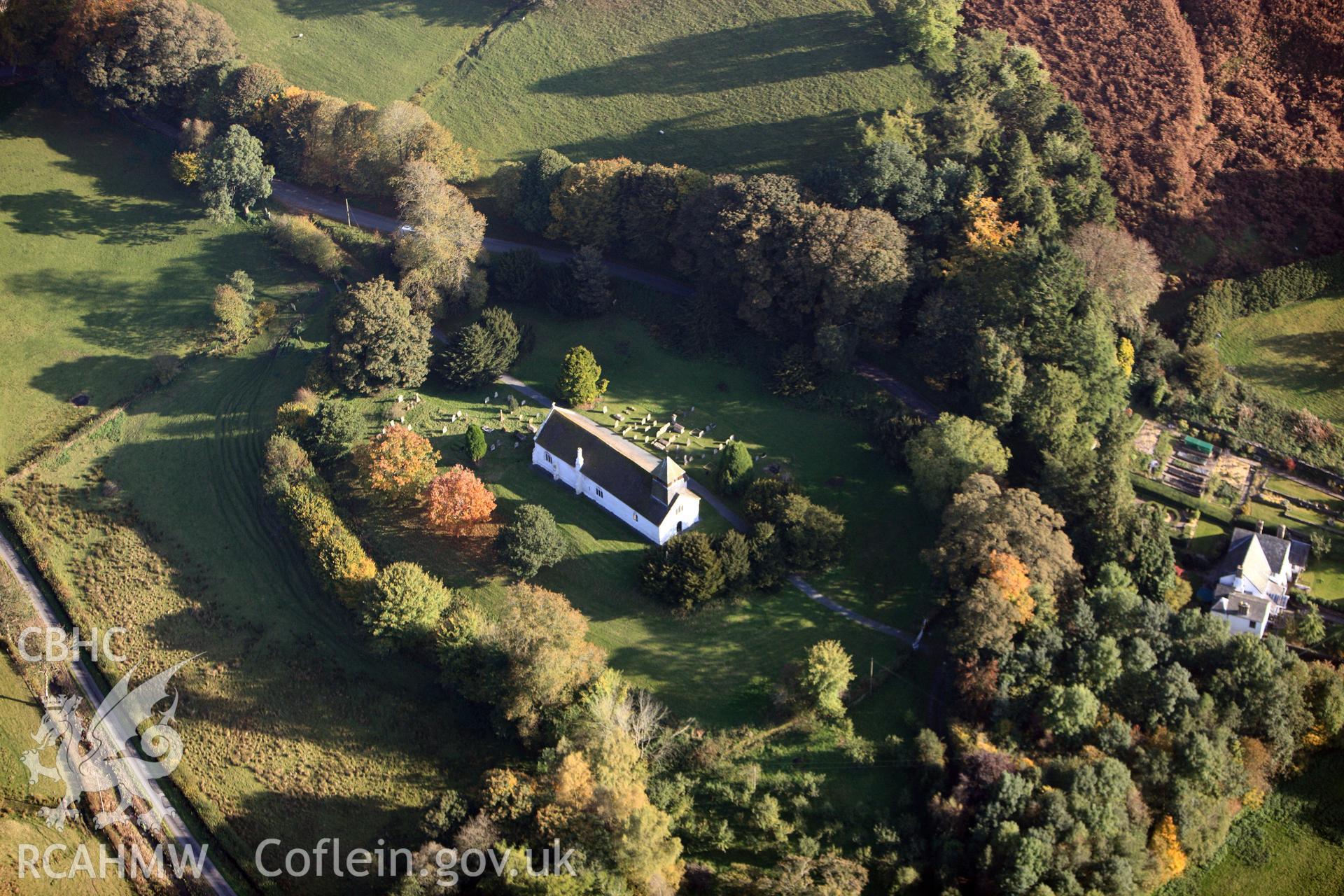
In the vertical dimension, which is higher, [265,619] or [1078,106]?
[1078,106]

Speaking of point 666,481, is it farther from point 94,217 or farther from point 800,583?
point 94,217

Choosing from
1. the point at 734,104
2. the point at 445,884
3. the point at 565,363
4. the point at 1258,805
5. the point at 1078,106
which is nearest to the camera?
the point at 445,884

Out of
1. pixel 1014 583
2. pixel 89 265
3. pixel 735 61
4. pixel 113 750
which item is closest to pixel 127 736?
pixel 113 750

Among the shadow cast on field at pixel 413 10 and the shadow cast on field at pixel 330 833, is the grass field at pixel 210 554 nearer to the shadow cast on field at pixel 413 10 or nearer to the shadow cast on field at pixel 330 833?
the shadow cast on field at pixel 330 833

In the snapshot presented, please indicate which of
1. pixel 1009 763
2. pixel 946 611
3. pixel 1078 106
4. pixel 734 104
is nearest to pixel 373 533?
pixel 946 611

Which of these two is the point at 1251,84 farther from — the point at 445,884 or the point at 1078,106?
the point at 445,884

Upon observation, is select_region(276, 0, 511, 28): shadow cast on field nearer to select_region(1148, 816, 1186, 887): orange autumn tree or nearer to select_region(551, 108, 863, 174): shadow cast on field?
select_region(551, 108, 863, 174): shadow cast on field

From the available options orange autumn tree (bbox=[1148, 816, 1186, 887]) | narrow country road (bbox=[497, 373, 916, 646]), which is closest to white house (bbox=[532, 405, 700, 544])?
narrow country road (bbox=[497, 373, 916, 646])
